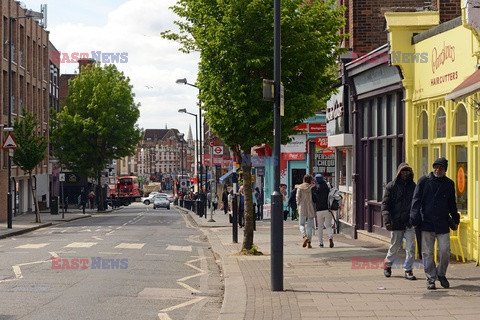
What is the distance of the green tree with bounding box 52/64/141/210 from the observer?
6562 cm

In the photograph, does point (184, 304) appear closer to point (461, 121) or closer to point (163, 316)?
point (163, 316)

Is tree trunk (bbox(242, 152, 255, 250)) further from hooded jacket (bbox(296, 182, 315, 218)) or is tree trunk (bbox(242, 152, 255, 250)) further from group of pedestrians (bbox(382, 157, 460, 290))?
group of pedestrians (bbox(382, 157, 460, 290))

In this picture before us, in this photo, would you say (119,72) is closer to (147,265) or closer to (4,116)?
(4,116)

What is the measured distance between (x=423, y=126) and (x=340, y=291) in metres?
6.85

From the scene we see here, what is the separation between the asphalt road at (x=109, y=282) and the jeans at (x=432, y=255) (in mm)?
3063

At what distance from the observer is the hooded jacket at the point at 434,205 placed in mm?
11422

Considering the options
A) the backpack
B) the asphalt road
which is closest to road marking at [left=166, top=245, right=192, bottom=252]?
the asphalt road

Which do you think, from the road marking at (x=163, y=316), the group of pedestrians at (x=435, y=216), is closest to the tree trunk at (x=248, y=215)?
the group of pedestrians at (x=435, y=216)

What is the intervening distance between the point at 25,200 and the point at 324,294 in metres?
46.3

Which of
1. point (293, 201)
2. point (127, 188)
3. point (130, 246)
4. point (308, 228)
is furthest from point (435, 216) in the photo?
point (127, 188)

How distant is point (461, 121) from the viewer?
15078 millimetres

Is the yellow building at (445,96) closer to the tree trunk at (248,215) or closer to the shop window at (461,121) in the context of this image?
the shop window at (461,121)

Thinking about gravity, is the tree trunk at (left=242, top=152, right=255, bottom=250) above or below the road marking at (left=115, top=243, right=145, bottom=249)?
above

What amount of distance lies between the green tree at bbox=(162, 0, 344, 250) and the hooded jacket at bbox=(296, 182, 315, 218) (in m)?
1.93
